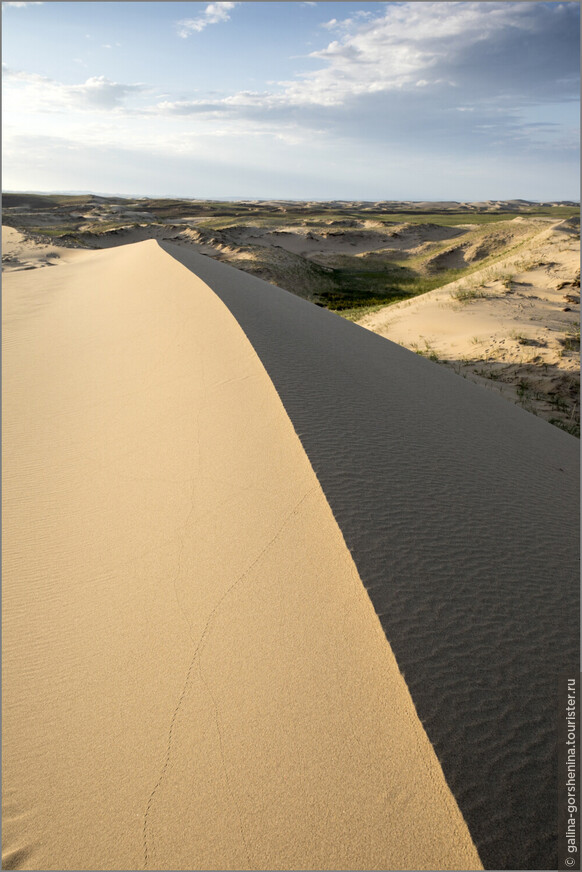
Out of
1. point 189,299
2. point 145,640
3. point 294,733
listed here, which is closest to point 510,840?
point 294,733

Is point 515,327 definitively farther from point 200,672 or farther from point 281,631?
point 200,672

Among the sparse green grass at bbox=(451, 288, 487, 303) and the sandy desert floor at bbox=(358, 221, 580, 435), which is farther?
the sparse green grass at bbox=(451, 288, 487, 303)

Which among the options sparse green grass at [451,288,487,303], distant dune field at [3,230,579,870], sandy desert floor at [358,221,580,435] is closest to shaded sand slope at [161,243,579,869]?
distant dune field at [3,230,579,870]

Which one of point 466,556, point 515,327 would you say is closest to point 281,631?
point 466,556

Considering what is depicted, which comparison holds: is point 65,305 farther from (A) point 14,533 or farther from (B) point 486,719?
(B) point 486,719

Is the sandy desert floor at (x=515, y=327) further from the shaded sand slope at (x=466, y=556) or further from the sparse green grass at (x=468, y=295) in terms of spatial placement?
the shaded sand slope at (x=466, y=556)

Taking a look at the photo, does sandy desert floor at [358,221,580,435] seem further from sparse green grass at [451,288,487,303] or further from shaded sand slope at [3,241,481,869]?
shaded sand slope at [3,241,481,869]

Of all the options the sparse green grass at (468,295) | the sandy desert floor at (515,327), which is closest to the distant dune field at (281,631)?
the sandy desert floor at (515,327)
